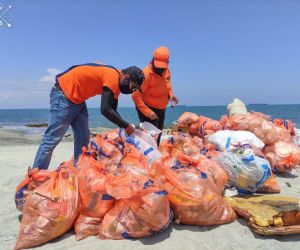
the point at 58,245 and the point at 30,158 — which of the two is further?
the point at 30,158

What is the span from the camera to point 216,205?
8.34ft

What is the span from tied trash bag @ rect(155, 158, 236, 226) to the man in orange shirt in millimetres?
816

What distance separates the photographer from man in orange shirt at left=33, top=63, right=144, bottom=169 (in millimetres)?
2941

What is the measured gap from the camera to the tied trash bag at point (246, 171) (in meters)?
3.15

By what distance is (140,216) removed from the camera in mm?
2301

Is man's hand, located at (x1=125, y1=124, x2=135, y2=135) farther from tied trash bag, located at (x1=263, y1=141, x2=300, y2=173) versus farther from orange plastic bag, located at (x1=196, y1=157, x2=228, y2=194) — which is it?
tied trash bag, located at (x1=263, y1=141, x2=300, y2=173)

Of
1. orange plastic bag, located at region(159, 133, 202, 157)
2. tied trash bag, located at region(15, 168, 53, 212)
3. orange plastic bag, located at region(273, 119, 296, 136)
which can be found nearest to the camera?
tied trash bag, located at region(15, 168, 53, 212)

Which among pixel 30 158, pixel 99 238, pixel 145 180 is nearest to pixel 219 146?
pixel 145 180

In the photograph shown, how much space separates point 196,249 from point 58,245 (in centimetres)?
98

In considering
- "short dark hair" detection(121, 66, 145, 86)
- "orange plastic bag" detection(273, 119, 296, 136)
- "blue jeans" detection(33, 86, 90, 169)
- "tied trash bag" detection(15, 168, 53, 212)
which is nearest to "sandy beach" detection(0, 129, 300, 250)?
"tied trash bag" detection(15, 168, 53, 212)

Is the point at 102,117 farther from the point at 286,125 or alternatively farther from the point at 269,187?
the point at 269,187

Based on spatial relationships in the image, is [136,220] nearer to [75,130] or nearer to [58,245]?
[58,245]

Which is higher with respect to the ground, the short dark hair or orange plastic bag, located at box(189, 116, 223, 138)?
the short dark hair

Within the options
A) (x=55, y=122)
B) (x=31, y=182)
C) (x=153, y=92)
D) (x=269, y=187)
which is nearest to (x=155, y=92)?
(x=153, y=92)
